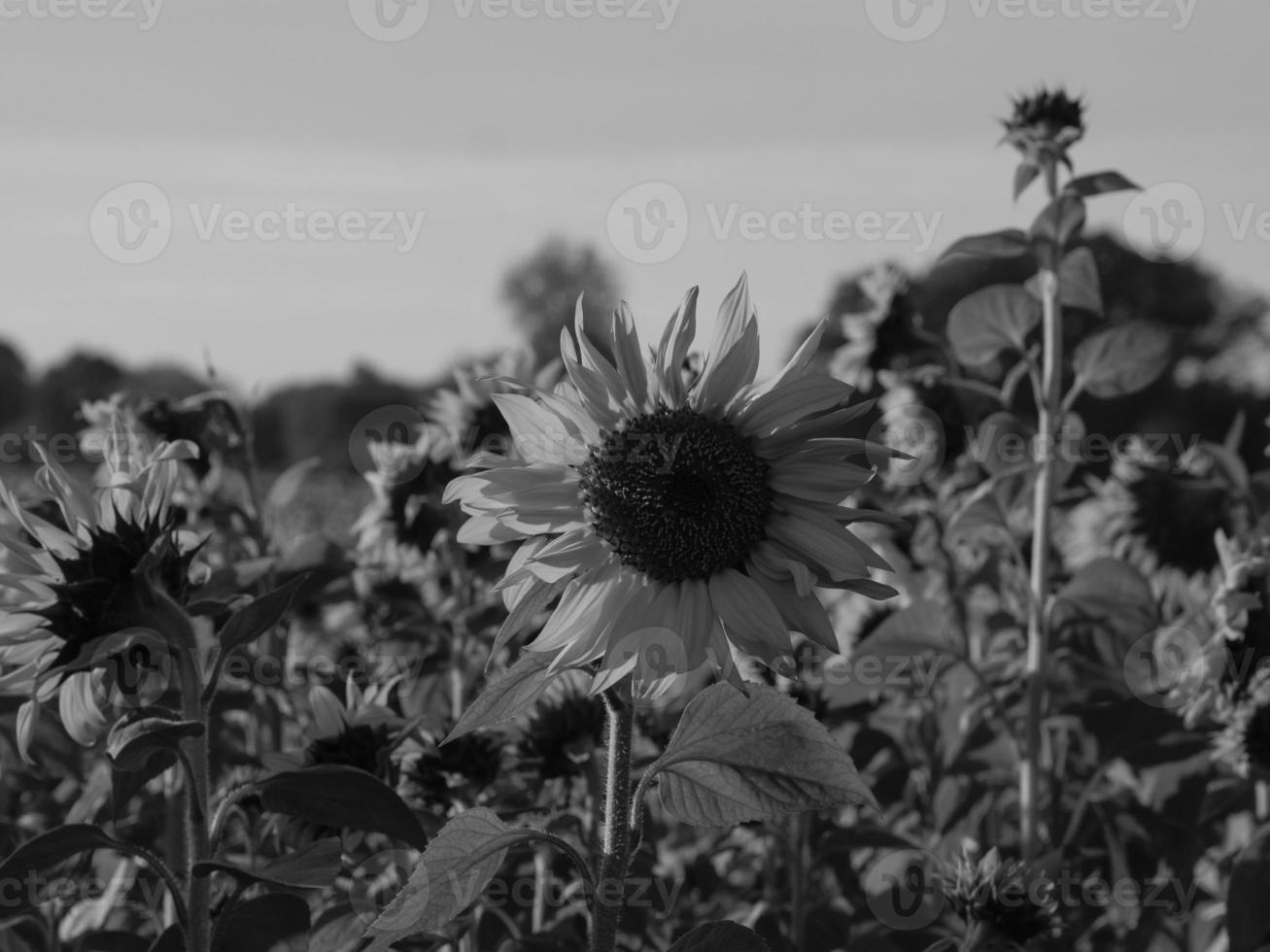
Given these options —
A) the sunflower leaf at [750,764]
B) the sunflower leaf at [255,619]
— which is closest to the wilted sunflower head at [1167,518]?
the sunflower leaf at [750,764]

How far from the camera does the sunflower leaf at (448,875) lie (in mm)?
1700

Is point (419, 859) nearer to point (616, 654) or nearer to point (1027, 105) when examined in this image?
point (616, 654)

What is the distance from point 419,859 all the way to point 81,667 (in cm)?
59

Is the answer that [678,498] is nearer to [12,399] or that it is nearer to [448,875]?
[448,875]

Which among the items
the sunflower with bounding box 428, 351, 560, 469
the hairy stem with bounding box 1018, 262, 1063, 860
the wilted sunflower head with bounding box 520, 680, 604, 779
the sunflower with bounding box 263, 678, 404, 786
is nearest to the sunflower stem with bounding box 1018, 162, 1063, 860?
the hairy stem with bounding box 1018, 262, 1063, 860

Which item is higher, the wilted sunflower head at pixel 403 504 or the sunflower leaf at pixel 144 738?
the wilted sunflower head at pixel 403 504

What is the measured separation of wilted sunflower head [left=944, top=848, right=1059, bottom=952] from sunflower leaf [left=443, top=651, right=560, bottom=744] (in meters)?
1.03

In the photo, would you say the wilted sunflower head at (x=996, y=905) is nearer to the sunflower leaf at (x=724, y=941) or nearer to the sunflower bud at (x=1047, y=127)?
the sunflower leaf at (x=724, y=941)

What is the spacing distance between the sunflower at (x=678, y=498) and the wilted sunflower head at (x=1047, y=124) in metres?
1.54

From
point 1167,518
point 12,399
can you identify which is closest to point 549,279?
point 12,399

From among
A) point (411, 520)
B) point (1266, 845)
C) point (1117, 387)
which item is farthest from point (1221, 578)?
point (411, 520)

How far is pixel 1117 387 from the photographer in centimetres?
338

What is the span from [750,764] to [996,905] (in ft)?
2.94

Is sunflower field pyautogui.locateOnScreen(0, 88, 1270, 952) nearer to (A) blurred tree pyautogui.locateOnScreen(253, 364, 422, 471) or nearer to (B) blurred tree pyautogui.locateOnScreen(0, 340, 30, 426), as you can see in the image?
(B) blurred tree pyautogui.locateOnScreen(0, 340, 30, 426)
